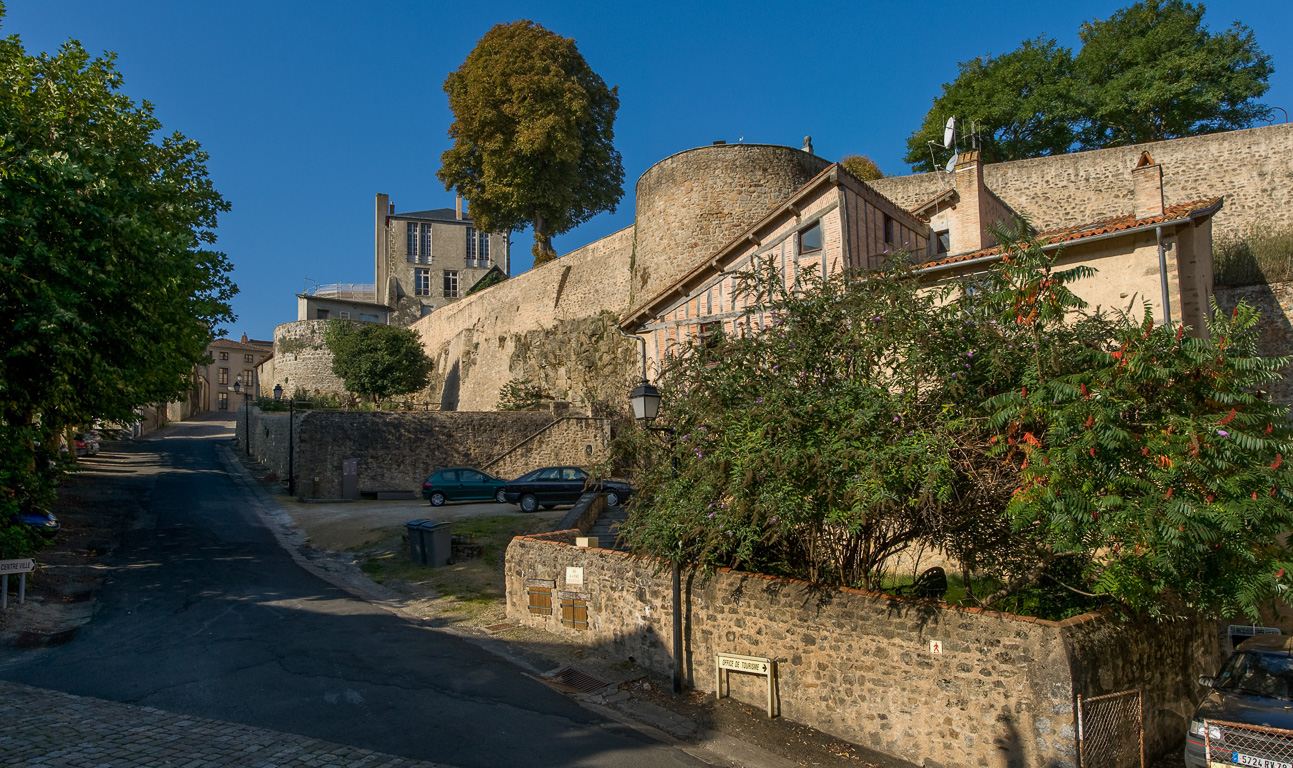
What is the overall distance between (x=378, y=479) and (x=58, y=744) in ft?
59.7

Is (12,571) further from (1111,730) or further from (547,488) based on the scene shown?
(1111,730)

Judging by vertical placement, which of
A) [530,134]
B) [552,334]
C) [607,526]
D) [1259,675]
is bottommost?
[1259,675]

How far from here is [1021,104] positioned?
27.0 meters

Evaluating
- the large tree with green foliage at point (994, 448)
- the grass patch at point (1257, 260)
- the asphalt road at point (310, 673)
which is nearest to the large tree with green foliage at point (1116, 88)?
the grass patch at point (1257, 260)

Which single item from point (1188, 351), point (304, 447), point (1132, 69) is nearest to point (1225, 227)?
point (1132, 69)

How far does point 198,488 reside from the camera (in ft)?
79.3

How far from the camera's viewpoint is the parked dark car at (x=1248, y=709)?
5.76 metres

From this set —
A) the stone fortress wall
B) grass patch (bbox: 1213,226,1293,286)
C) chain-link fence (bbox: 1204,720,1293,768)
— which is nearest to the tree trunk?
the stone fortress wall

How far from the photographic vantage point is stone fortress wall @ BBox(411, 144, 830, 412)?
22.1 meters

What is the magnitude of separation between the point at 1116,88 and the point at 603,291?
63.0 feet

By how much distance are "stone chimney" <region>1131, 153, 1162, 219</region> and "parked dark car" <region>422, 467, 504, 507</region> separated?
15.8m

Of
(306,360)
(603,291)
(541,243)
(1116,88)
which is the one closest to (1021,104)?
(1116,88)

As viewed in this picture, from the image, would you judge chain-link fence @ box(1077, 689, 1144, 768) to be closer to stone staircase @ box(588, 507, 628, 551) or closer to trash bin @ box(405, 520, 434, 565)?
stone staircase @ box(588, 507, 628, 551)

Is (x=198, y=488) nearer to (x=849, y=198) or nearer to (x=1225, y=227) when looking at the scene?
(x=849, y=198)
